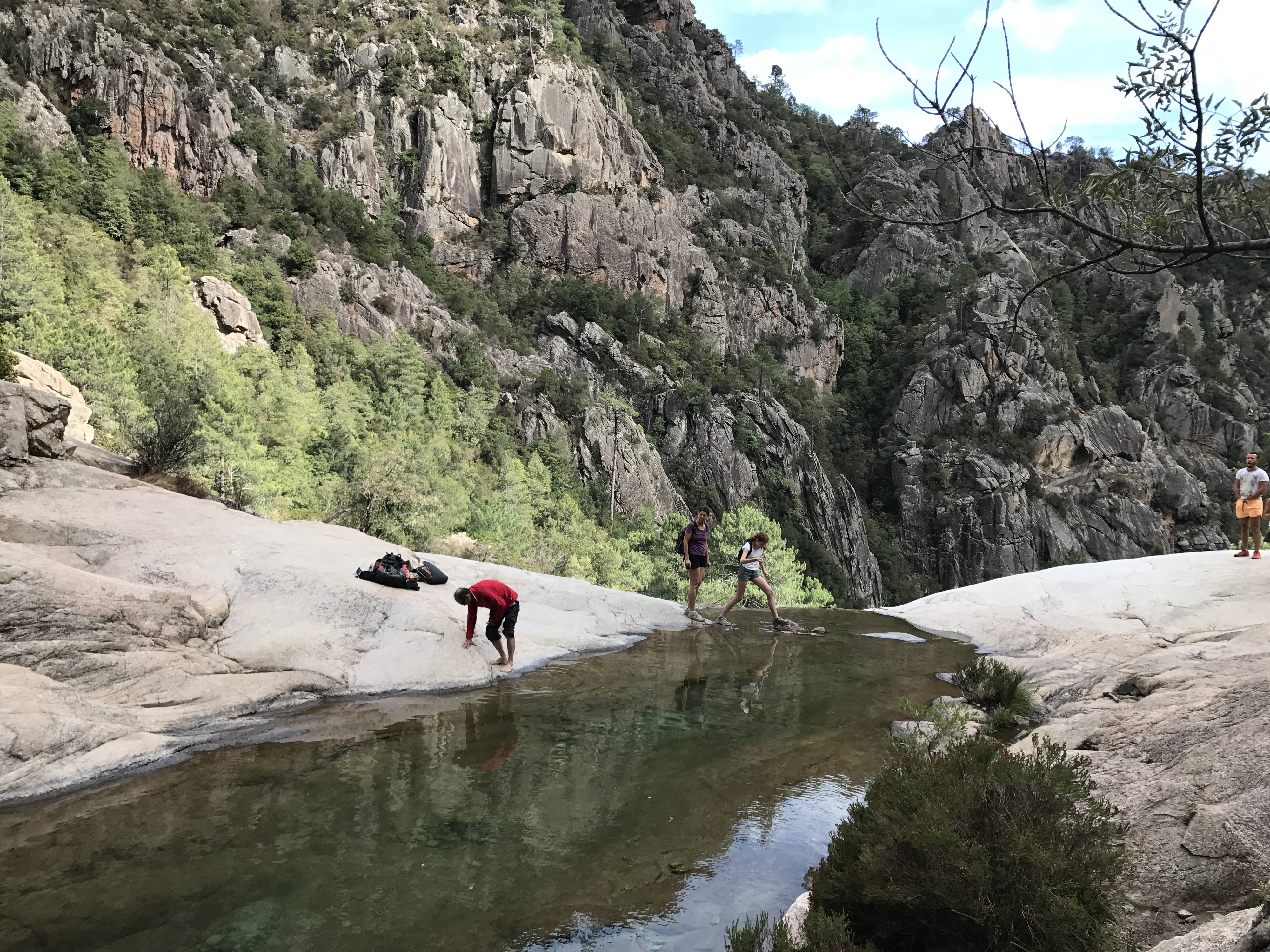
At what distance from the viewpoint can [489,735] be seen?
301 inches

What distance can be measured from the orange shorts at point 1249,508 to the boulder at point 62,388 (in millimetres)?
27522

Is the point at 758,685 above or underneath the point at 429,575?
underneath

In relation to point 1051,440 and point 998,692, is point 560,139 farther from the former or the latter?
point 998,692

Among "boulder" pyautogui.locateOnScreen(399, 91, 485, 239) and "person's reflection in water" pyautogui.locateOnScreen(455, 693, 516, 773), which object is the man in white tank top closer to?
"person's reflection in water" pyautogui.locateOnScreen(455, 693, 516, 773)

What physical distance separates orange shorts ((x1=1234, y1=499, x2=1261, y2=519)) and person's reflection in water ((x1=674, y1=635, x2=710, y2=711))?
10688 mm

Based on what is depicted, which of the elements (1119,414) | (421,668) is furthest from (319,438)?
(1119,414)

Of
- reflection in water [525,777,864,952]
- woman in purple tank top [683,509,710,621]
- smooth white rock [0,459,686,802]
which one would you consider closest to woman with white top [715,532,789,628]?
woman in purple tank top [683,509,710,621]

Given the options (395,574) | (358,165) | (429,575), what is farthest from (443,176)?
(395,574)

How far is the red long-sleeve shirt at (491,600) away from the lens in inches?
393

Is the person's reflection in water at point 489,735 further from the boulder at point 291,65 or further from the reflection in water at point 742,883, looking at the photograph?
the boulder at point 291,65

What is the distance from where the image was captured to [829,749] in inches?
299

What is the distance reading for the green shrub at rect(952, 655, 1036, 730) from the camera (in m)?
8.38

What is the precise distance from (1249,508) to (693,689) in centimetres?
1173

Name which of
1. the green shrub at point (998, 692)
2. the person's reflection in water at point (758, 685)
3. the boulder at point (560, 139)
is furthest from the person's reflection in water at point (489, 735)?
the boulder at point (560, 139)
